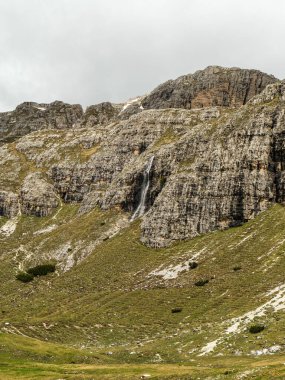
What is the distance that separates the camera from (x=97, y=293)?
80.4 m

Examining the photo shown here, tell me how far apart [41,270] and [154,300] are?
1586 inches

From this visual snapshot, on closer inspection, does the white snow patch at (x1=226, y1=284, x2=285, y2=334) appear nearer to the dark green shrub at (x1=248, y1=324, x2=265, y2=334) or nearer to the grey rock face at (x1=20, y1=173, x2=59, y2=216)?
the dark green shrub at (x1=248, y1=324, x2=265, y2=334)

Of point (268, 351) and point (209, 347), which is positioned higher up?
point (268, 351)

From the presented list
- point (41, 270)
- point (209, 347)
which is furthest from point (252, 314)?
point (41, 270)

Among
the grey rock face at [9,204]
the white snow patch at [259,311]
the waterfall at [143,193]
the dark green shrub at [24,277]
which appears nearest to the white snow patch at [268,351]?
the white snow patch at [259,311]

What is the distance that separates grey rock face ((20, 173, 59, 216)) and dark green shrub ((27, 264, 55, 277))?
46307 millimetres

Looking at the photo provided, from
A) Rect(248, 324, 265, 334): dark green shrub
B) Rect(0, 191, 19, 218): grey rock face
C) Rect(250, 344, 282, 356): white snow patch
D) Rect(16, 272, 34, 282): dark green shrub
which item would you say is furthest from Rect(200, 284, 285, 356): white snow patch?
Rect(0, 191, 19, 218): grey rock face

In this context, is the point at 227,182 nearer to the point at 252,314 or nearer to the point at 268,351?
the point at 252,314

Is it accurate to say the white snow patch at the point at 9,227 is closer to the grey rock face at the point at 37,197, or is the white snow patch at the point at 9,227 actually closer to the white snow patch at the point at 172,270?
the grey rock face at the point at 37,197

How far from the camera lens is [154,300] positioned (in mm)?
71562

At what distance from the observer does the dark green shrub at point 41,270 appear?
100m

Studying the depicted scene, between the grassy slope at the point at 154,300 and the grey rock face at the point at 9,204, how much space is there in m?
39.7

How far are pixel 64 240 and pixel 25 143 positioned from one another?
89315 millimetres

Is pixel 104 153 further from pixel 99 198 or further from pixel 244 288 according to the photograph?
pixel 244 288
